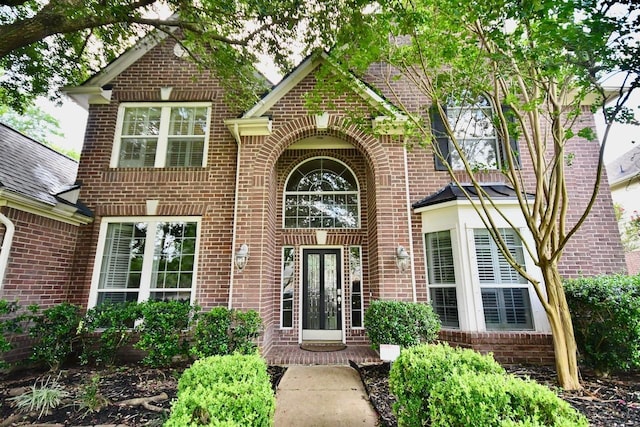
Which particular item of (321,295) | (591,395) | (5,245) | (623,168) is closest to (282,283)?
(321,295)

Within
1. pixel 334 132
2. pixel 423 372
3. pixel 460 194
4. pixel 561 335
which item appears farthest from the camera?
pixel 334 132

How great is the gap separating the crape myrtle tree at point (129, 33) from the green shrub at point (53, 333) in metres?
4.38

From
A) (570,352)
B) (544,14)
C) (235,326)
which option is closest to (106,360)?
(235,326)

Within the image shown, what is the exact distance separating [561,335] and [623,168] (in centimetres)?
1091

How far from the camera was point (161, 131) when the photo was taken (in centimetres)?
679

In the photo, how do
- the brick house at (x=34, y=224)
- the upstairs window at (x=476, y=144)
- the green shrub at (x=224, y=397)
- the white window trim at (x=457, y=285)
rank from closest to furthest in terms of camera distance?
the green shrub at (x=224, y=397) < the brick house at (x=34, y=224) < the white window trim at (x=457, y=285) < the upstairs window at (x=476, y=144)

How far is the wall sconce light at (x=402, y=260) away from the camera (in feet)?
18.6

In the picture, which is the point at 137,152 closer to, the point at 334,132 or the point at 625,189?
the point at 334,132

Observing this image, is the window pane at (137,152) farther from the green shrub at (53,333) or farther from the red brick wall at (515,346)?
the red brick wall at (515,346)

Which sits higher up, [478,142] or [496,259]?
[478,142]

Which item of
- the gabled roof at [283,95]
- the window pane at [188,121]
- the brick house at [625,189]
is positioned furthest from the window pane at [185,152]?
the brick house at [625,189]

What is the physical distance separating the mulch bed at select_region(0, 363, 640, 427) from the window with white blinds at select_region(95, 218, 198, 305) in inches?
56.8

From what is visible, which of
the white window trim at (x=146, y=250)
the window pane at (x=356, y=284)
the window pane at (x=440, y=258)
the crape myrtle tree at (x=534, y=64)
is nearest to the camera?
the crape myrtle tree at (x=534, y=64)

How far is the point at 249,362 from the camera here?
9.33 feet
